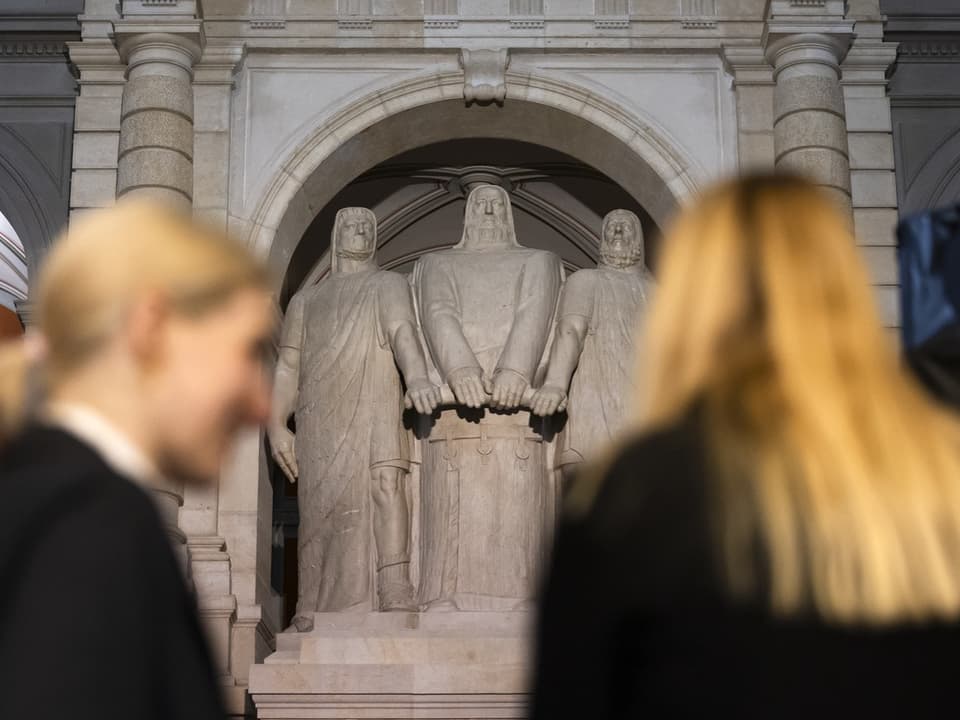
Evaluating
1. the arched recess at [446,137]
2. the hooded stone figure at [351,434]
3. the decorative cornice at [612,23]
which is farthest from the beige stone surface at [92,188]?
the decorative cornice at [612,23]

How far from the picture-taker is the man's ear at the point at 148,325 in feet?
5.82

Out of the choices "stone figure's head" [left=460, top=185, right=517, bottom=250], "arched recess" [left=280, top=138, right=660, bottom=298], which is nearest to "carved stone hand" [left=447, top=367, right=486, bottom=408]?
"stone figure's head" [left=460, top=185, right=517, bottom=250]

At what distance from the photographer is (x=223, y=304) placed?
185 centimetres

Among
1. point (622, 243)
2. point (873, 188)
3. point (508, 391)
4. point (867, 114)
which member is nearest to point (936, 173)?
point (867, 114)

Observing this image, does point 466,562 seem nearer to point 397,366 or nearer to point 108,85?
point 397,366

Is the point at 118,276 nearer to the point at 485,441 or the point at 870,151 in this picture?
the point at 485,441

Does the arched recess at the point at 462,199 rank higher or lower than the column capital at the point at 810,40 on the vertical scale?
higher

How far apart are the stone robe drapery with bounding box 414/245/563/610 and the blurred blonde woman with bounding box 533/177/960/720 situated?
5782 mm

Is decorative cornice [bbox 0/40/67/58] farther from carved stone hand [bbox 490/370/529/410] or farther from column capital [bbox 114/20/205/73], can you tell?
carved stone hand [bbox 490/370/529/410]

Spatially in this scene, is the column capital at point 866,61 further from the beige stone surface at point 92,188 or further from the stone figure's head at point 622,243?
the beige stone surface at point 92,188

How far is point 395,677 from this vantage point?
6980mm

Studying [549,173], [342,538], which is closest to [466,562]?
[342,538]

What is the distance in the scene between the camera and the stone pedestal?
22.7 feet

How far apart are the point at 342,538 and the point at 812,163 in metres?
3.98
